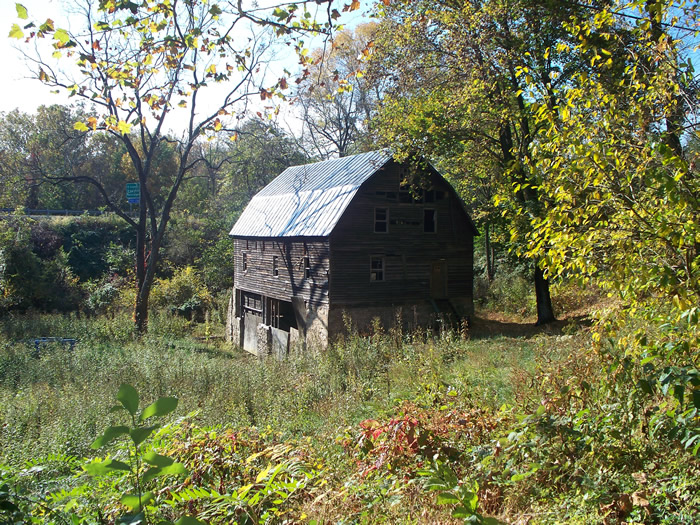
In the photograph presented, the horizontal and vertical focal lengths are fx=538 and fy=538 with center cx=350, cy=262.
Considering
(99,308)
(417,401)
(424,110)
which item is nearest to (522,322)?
(424,110)

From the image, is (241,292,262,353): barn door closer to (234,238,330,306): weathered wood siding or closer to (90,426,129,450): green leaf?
(234,238,330,306): weathered wood siding

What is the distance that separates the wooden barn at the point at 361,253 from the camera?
72.2ft

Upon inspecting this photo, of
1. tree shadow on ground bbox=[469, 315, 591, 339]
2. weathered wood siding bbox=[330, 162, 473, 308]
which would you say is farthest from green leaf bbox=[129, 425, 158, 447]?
weathered wood siding bbox=[330, 162, 473, 308]

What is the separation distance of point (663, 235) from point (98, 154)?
58.0 m

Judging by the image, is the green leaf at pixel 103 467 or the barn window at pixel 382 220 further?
the barn window at pixel 382 220

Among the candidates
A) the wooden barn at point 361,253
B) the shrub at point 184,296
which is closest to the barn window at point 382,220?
the wooden barn at point 361,253

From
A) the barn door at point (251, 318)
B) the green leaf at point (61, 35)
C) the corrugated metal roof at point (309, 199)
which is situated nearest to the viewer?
the green leaf at point (61, 35)

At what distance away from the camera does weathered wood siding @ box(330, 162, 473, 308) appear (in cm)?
2211

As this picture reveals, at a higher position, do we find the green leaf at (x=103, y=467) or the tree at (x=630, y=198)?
the tree at (x=630, y=198)

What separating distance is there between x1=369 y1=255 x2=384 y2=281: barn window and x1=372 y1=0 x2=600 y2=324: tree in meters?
4.70

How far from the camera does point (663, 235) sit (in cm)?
402

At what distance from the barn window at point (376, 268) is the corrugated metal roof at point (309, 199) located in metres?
2.74

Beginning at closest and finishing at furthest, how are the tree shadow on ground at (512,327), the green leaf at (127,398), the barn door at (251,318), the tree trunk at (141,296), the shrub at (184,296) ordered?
the green leaf at (127,398) → the tree shadow on ground at (512,327) → the tree trunk at (141,296) → the barn door at (251,318) → the shrub at (184,296)

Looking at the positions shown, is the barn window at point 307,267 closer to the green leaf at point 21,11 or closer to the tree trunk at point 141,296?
Result: the tree trunk at point 141,296
